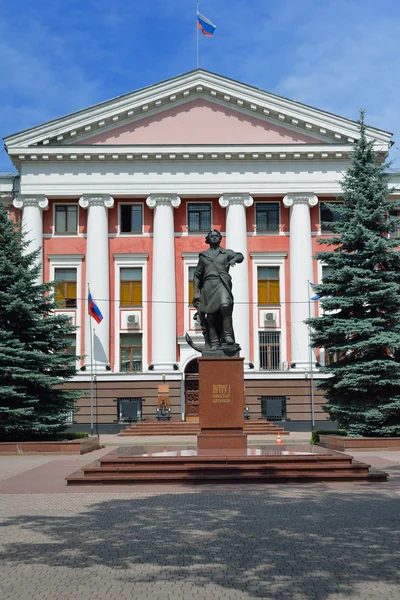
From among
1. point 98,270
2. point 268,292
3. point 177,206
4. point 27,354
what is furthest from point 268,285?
point 27,354

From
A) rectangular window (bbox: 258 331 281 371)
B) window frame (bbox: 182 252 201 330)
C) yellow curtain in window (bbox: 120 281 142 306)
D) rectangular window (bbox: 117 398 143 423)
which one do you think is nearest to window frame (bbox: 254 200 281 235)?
window frame (bbox: 182 252 201 330)

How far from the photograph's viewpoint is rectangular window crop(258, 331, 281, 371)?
38656mm

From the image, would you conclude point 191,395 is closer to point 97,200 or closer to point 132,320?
point 132,320

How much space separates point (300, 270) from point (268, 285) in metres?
1.98

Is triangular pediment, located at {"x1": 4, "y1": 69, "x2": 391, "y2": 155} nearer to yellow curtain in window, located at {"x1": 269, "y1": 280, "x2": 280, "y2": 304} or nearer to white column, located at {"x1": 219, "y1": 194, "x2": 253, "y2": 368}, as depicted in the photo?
white column, located at {"x1": 219, "y1": 194, "x2": 253, "y2": 368}

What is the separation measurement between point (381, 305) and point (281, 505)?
14.5 metres

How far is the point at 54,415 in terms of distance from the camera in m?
23.5

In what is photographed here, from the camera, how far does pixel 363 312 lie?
24.7 meters

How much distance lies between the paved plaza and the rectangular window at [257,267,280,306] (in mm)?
26421

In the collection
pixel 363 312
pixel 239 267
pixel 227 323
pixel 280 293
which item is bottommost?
pixel 227 323

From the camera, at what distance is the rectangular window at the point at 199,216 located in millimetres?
40000

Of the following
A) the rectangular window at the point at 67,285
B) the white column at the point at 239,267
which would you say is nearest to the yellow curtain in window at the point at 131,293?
the rectangular window at the point at 67,285

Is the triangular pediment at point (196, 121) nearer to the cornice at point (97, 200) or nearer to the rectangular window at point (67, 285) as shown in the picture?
the cornice at point (97, 200)

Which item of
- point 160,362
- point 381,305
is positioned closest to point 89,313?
point 160,362
